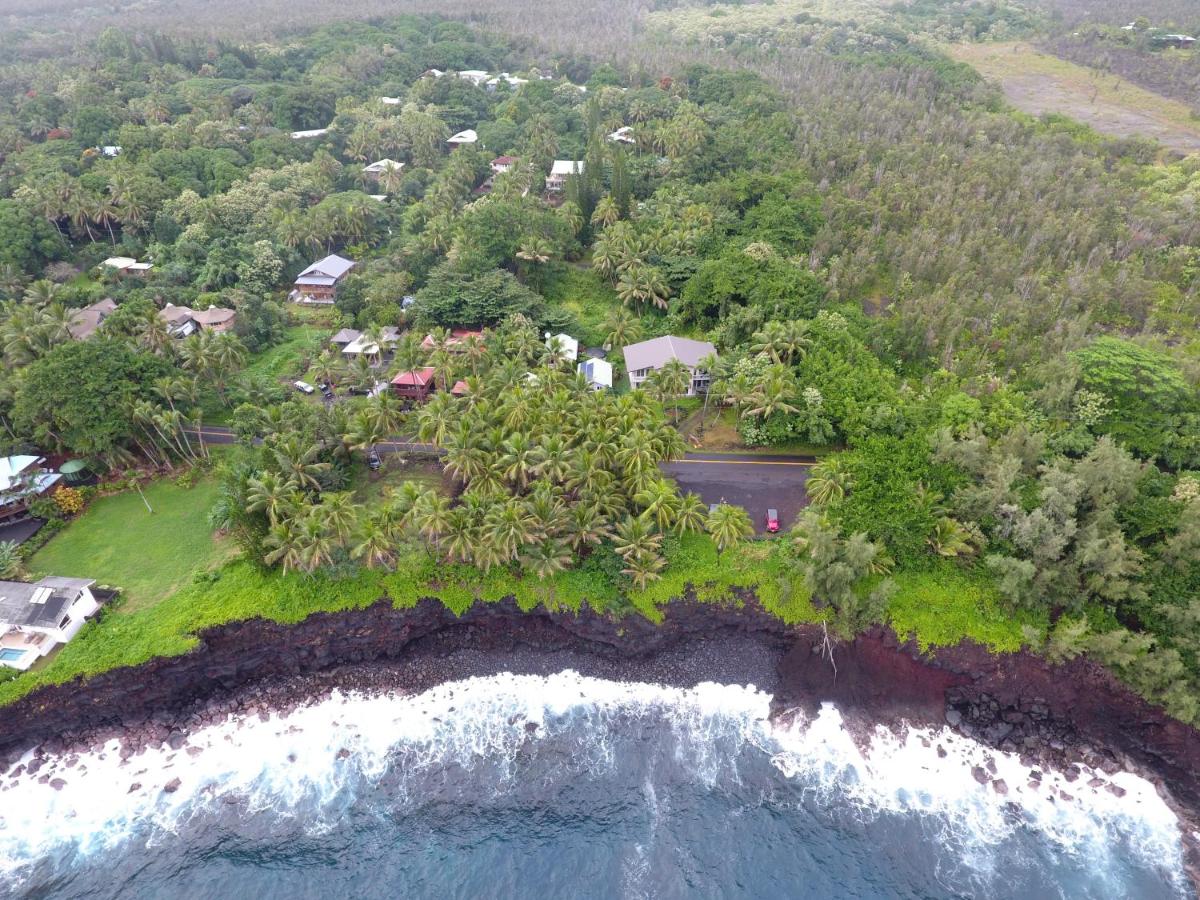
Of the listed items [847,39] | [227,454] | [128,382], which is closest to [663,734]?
[227,454]

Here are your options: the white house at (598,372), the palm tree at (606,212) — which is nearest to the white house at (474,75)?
the palm tree at (606,212)

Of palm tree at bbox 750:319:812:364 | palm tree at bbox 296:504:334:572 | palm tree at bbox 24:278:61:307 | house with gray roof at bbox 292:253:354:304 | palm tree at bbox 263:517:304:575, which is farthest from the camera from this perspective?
house with gray roof at bbox 292:253:354:304

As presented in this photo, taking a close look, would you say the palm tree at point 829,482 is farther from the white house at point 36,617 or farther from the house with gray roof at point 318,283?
the house with gray roof at point 318,283

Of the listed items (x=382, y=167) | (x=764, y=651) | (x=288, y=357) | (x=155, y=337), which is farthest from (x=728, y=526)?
(x=382, y=167)

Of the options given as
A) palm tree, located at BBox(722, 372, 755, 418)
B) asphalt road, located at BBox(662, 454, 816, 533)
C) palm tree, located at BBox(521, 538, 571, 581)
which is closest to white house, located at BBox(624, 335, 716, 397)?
palm tree, located at BBox(722, 372, 755, 418)

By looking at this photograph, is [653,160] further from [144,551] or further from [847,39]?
[847,39]

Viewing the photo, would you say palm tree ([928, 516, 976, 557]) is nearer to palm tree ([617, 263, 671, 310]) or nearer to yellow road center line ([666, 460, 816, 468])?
yellow road center line ([666, 460, 816, 468])

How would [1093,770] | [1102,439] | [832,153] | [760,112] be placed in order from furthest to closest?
[760,112] → [832,153] → [1102,439] → [1093,770]
